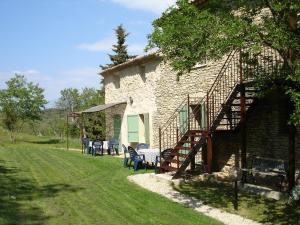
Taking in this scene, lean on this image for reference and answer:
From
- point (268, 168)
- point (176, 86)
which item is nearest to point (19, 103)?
point (176, 86)

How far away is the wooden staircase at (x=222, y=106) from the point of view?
11445 millimetres

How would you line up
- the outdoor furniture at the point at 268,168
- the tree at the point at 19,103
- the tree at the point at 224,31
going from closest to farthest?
the tree at the point at 224,31 < the outdoor furniture at the point at 268,168 < the tree at the point at 19,103

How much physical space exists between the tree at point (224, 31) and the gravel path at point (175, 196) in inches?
102

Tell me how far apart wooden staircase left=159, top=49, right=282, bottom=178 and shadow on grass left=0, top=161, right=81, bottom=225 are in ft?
12.5

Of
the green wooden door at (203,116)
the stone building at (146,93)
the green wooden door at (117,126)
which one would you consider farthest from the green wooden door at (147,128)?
the green wooden door at (203,116)

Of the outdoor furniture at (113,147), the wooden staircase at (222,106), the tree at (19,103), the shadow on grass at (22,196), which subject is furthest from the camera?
the tree at (19,103)

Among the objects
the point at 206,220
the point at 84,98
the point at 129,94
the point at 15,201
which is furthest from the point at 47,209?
the point at 84,98

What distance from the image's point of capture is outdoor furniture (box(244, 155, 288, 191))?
A: 10.2 m

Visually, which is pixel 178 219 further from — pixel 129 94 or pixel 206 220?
pixel 129 94

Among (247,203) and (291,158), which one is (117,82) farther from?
(247,203)

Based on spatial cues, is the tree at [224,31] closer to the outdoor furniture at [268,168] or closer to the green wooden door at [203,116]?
the outdoor furniture at [268,168]

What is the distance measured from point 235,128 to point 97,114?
46.5 feet

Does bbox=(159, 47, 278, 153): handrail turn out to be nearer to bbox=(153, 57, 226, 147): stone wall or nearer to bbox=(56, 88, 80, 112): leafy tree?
bbox=(153, 57, 226, 147): stone wall

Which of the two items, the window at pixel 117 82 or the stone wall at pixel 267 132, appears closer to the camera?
the stone wall at pixel 267 132
